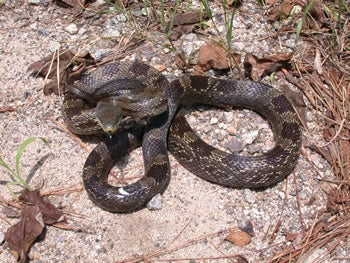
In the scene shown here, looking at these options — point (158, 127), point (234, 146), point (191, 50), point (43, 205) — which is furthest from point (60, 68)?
point (234, 146)

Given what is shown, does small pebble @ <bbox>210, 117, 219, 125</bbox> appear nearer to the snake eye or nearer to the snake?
the snake

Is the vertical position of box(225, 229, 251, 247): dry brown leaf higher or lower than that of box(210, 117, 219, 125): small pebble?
lower

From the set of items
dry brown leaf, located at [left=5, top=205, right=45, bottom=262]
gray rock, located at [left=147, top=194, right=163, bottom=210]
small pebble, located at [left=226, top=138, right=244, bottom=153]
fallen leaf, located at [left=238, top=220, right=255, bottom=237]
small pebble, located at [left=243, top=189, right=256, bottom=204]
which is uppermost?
small pebble, located at [left=226, top=138, right=244, bottom=153]

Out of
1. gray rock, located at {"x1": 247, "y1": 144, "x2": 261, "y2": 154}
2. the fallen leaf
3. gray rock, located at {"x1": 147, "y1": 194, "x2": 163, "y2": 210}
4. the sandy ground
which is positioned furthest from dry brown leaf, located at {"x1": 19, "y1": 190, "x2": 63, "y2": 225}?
gray rock, located at {"x1": 247, "y1": 144, "x2": 261, "y2": 154}

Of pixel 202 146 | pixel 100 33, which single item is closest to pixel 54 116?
pixel 100 33

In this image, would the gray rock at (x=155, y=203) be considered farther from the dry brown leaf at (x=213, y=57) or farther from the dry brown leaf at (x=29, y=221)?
the dry brown leaf at (x=213, y=57)

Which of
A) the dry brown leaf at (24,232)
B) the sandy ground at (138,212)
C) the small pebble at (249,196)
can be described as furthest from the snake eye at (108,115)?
the small pebble at (249,196)
